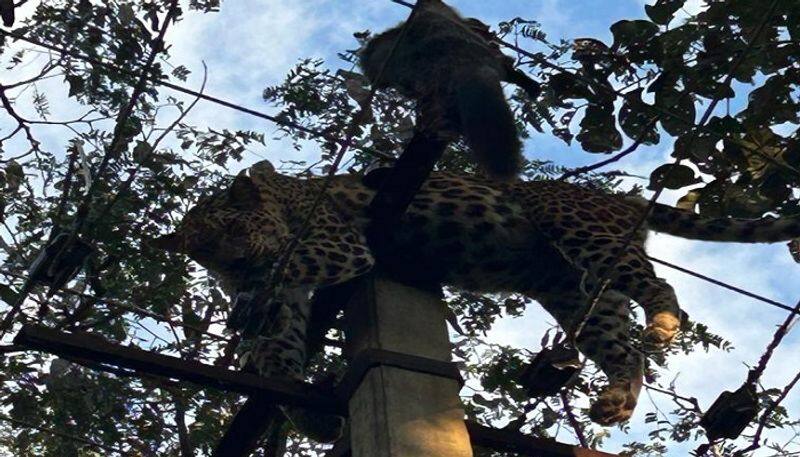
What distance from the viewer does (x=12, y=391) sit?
8.09 m

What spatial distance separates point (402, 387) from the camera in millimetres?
5633

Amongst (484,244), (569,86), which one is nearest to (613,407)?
(484,244)

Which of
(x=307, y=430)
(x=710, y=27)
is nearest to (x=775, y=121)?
(x=710, y=27)

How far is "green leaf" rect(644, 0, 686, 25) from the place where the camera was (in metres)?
5.56

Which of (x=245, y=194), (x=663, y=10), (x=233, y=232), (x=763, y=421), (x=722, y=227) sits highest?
(x=245, y=194)

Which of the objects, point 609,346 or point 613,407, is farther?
point 609,346

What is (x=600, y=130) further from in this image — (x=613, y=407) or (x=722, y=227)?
(x=722, y=227)

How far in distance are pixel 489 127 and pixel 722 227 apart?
2.44m

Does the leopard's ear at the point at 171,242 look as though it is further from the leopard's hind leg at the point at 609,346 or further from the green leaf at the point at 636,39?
the green leaf at the point at 636,39

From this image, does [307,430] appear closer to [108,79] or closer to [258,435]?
[258,435]

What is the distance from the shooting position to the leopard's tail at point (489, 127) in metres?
5.44

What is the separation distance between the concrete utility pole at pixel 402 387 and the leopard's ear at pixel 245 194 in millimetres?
1107

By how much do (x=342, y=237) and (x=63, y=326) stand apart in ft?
7.46

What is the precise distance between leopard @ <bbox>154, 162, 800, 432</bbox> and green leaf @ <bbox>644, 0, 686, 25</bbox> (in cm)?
141
